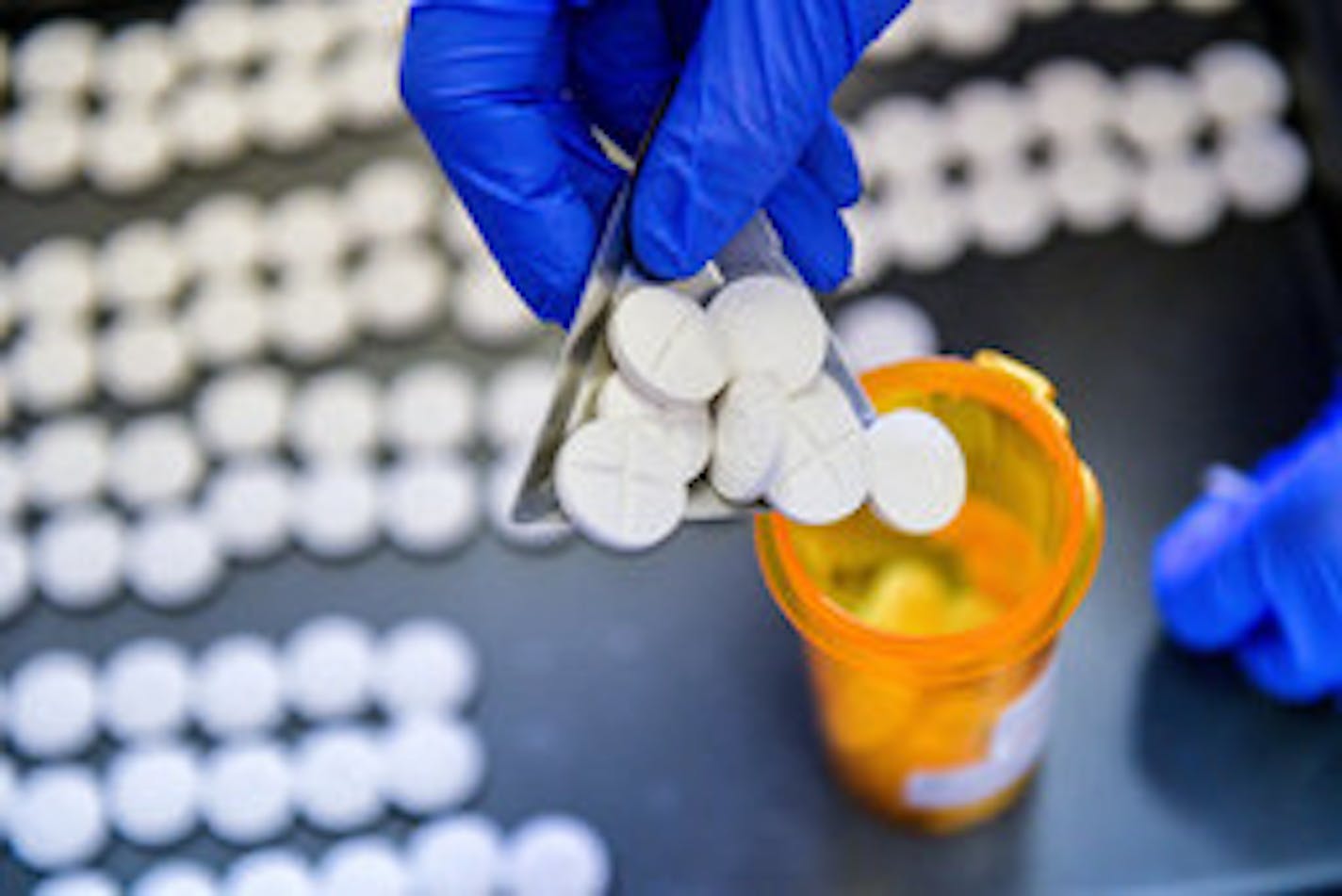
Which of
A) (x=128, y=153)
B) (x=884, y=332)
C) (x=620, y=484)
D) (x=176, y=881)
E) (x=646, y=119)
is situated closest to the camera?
(x=620, y=484)

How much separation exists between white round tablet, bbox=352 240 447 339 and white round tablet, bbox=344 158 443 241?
16 mm

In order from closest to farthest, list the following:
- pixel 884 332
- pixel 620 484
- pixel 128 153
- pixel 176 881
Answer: pixel 620 484 → pixel 176 881 → pixel 884 332 → pixel 128 153

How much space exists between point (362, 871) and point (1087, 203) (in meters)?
0.72

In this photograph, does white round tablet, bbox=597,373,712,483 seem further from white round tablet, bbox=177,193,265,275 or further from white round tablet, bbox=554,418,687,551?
white round tablet, bbox=177,193,265,275

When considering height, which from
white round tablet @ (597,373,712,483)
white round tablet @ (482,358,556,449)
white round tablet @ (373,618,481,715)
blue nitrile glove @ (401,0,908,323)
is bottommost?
white round tablet @ (373,618,481,715)

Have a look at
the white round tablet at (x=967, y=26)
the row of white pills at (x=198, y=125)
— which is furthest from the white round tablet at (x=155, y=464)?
the white round tablet at (x=967, y=26)

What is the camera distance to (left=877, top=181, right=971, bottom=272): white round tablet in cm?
110

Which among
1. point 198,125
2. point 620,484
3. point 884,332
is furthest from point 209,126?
point 620,484

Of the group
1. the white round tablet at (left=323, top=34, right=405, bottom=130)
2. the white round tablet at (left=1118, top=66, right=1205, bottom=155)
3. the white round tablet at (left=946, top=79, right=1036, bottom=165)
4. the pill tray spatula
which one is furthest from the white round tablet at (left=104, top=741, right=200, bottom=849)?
the white round tablet at (left=1118, top=66, right=1205, bottom=155)

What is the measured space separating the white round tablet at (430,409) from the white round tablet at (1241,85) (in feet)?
2.04

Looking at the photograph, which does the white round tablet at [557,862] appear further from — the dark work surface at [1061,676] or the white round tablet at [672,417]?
the white round tablet at [672,417]

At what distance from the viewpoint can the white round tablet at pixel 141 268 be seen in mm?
1129

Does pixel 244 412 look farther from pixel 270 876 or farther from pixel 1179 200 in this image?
pixel 1179 200

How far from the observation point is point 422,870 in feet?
3.13
